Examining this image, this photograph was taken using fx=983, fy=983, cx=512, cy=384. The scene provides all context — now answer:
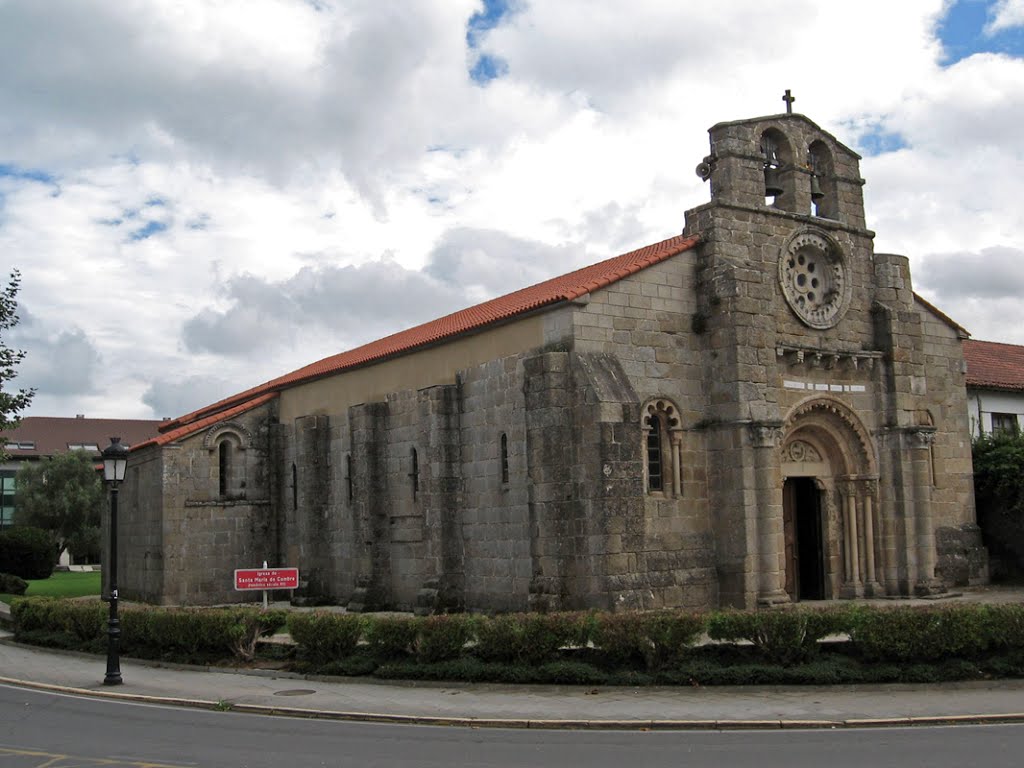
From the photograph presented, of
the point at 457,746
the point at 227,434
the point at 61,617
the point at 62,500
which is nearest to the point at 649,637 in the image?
the point at 457,746

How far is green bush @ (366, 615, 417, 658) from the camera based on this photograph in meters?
16.0

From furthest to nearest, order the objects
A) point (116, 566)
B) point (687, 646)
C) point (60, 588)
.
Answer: point (60, 588) → point (116, 566) → point (687, 646)

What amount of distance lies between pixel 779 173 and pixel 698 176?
7.66 ft

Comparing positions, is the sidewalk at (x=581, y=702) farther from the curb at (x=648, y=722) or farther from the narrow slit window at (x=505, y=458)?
the narrow slit window at (x=505, y=458)

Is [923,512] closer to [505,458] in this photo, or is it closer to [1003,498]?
[1003,498]

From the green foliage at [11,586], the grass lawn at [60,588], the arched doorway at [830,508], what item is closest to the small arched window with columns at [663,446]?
the arched doorway at [830,508]

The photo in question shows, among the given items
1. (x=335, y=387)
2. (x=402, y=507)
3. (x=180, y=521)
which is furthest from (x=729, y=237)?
(x=180, y=521)

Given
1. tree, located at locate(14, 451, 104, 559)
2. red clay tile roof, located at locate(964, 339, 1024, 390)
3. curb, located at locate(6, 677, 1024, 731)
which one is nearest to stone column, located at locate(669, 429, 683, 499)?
curb, located at locate(6, 677, 1024, 731)

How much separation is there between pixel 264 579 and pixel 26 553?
3308 centimetres

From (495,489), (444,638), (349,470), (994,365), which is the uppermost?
(994,365)

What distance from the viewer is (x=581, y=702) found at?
532 inches

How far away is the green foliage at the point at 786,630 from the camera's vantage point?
1444cm

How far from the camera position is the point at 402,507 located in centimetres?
2503

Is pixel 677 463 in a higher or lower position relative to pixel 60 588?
higher
